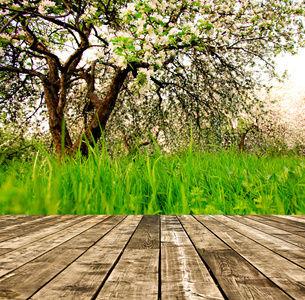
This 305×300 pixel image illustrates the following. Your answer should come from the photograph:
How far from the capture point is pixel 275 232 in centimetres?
155

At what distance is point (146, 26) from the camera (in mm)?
4547

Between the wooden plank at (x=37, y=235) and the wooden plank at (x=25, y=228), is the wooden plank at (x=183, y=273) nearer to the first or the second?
the wooden plank at (x=37, y=235)

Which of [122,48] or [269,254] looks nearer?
[269,254]

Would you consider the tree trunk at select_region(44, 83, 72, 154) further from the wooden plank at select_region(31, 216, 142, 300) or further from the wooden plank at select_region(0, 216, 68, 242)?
the wooden plank at select_region(31, 216, 142, 300)

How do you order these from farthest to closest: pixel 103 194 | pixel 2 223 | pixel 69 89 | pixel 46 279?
pixel 69 89 → pixel 103 194 → pixel 2 223 → pixel 46 279

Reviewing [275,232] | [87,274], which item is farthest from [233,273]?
[275,232]

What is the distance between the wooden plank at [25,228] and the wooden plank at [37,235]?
5cm

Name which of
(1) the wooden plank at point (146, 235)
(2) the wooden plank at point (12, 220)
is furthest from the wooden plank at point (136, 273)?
(2) the wooden plank at point (12, 220)

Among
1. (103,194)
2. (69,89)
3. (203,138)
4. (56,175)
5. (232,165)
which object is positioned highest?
(69,89)

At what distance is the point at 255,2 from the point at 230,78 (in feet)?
5.80

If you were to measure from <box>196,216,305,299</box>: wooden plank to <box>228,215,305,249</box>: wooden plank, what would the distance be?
216 millimetres

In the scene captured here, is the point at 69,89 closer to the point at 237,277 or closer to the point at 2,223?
the point at 2,223

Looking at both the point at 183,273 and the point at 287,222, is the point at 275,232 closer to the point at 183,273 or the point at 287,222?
the point at 287,222

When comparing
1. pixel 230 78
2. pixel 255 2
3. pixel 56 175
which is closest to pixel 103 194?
pixel 56 175
